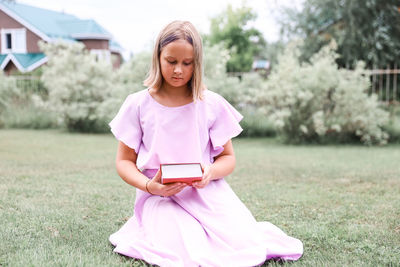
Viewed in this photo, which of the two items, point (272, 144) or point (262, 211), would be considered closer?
point (262, 211)

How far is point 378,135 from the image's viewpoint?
29.2ft

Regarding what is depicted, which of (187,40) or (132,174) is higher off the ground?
(187,40)

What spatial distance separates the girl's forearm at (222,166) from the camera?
245 cm

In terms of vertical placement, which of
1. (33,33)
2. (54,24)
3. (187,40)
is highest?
(54,24)

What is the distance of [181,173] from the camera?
2.09 meters

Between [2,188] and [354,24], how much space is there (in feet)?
57.9

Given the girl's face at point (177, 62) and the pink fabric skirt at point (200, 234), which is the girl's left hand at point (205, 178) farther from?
the girl's face at point (177, 62)

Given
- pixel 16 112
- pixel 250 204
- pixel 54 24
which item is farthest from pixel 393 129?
pixel 54 24

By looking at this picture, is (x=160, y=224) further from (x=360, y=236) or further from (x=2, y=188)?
(x=2, y=188)

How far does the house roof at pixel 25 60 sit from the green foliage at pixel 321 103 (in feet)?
34.4

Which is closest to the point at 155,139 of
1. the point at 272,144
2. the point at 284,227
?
the point at 284,227

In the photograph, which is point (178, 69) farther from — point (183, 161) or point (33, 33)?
point (33, 33)

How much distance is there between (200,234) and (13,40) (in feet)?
64.8

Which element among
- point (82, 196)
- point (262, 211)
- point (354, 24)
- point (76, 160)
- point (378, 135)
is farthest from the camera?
point (354, 24)
